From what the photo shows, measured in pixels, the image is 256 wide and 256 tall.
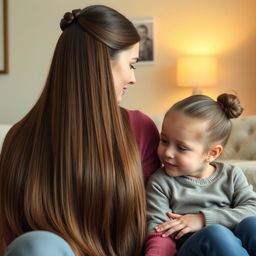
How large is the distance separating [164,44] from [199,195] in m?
2.53

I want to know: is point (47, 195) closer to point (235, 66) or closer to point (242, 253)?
point (242, 253)

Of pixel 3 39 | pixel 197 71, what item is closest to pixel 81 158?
pixel 197 71

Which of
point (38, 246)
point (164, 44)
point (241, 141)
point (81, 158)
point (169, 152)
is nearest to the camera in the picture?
point (38, 246)

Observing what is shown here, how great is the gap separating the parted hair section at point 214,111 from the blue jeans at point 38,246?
534 mm

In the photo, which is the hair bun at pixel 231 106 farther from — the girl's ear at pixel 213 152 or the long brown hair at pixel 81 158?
the long brown hair at pixel 81 158

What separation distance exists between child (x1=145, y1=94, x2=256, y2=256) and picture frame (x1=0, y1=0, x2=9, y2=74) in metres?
2.75

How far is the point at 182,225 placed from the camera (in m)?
1.17

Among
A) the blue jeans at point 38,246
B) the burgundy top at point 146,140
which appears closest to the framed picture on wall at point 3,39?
the burgundy top at point 146,140

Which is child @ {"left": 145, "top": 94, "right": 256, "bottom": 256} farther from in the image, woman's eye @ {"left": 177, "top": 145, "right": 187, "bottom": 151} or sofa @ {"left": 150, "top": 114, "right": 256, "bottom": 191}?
sofa @ {"left": 150, "top": 114, "right": 256, "bottom": 191}

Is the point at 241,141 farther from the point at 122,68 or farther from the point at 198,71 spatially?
the point at 122,68

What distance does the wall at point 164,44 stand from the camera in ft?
11.8

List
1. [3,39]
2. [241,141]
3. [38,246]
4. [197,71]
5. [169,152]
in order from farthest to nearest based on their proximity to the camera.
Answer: [3,39] < [197,71] < [241,141] < [169,152] < [38,246]

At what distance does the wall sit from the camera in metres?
3.58

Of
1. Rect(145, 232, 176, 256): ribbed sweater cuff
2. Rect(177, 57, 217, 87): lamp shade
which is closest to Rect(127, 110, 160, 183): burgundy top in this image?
Rect(145, 232, 176, 256): ribbed sweater cuff
